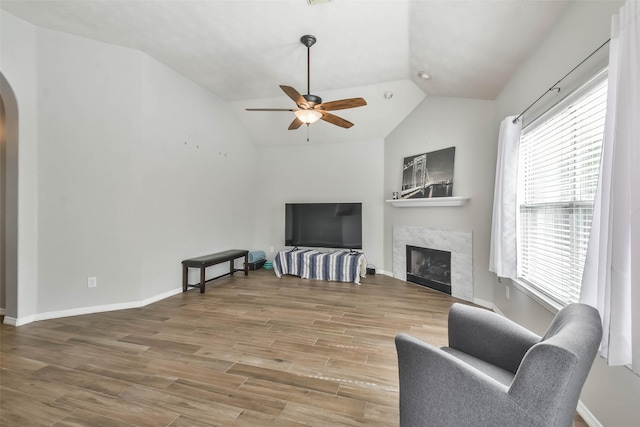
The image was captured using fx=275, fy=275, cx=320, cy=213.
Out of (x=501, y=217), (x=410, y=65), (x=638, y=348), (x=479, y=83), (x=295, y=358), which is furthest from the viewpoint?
(x=410, y=65)

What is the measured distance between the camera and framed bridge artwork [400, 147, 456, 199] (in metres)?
3.98

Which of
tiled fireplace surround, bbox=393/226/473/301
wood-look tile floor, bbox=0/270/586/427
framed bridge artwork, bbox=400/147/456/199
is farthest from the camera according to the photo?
framed bridge artwork, bbox=400/147/456/199

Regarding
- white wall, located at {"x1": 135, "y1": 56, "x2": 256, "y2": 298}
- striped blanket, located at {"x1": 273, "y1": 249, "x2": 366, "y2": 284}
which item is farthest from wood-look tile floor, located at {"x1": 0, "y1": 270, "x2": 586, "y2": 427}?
striped blanket, located at {"x1": 273, "y1": 249, "x2": 366, "y2": 284}

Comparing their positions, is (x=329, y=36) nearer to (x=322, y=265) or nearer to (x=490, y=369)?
(x=490, y=369)

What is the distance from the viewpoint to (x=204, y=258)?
4.24 meters

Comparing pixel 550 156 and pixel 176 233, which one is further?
pixel 176 233

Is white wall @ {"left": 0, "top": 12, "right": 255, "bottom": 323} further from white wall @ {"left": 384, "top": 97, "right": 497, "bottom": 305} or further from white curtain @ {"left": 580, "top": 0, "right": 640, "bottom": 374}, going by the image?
white curtain @ {"left": 580, "top": 0, "right": 640, "bottom": 374}

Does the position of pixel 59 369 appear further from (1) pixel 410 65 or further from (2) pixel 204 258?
(1) pixel 410 65

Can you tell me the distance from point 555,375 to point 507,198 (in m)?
2.13

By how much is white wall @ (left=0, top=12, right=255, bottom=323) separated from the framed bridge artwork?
11.7 ft

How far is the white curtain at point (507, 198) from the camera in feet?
8.51

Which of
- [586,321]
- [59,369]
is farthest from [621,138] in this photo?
[59,369]

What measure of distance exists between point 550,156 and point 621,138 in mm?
1205

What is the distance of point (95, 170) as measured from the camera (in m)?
3.20
